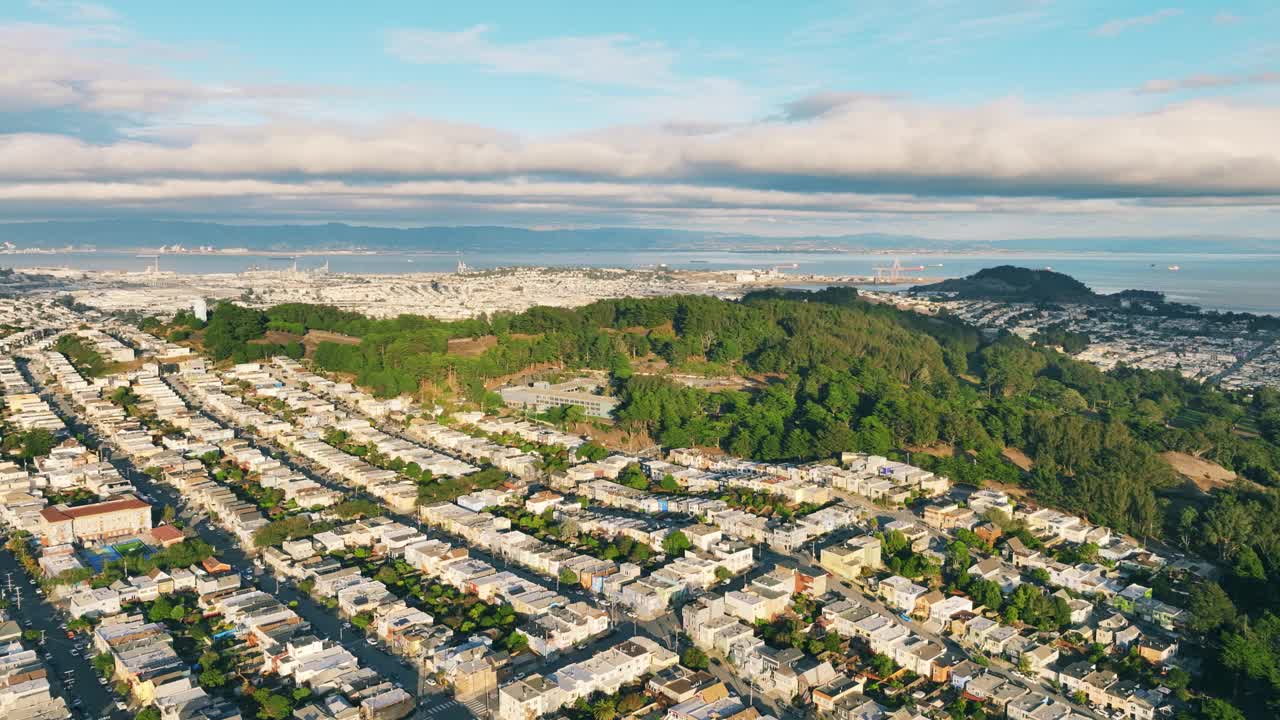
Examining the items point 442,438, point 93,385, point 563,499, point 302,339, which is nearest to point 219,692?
point 563,499

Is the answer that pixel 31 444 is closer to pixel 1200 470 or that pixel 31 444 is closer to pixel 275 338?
pixel 275 338

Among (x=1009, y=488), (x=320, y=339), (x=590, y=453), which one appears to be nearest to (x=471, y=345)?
(x=320, y=339)

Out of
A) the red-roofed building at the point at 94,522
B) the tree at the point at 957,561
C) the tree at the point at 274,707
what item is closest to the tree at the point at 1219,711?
the tree at the point at 957,561

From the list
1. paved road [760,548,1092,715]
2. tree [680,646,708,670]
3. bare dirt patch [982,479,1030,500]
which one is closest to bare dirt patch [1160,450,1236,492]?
bare dirt patch [982,479,1030,500]

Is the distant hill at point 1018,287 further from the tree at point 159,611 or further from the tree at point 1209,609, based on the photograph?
the tree at point 159,611

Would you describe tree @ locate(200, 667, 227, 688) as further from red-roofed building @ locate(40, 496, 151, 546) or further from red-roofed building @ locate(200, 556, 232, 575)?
red-roofed building @ locate(40, 496, 151, 546)

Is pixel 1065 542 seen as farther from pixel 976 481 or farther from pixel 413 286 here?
pixel 413 286
